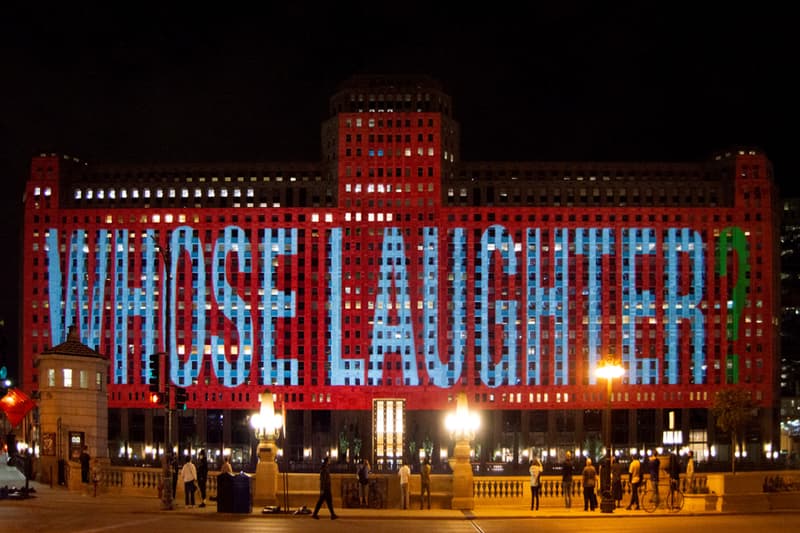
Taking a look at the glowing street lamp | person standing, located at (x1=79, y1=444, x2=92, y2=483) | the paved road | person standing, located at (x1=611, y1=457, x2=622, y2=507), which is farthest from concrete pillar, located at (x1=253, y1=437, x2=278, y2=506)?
person standing, located at (x1=611, y1=457, x2=622, y2=507)

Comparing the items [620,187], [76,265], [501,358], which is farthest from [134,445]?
[620,187]

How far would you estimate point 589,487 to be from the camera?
55.3m

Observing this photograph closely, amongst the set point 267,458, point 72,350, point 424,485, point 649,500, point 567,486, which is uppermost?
point 72,350

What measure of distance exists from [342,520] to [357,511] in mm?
4638

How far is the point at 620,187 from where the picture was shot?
197750 mm

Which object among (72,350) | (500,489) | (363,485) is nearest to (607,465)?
(500,489)

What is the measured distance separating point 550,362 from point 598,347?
24.5ft

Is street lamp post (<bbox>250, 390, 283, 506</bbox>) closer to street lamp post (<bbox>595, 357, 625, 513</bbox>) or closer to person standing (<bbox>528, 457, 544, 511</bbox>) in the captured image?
person standing (<bbox>528, 457, 544, 511</bbox>)

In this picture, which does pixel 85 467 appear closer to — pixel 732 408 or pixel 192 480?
pixel 192 480

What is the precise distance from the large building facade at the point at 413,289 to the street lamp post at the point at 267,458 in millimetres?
132286

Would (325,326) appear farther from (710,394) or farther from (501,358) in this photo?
(710,394)

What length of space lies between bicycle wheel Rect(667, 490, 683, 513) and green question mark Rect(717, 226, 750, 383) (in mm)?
144854

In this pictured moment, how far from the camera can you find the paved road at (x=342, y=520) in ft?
147

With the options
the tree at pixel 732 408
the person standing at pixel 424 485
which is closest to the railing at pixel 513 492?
the person standing at pixel 424 485
